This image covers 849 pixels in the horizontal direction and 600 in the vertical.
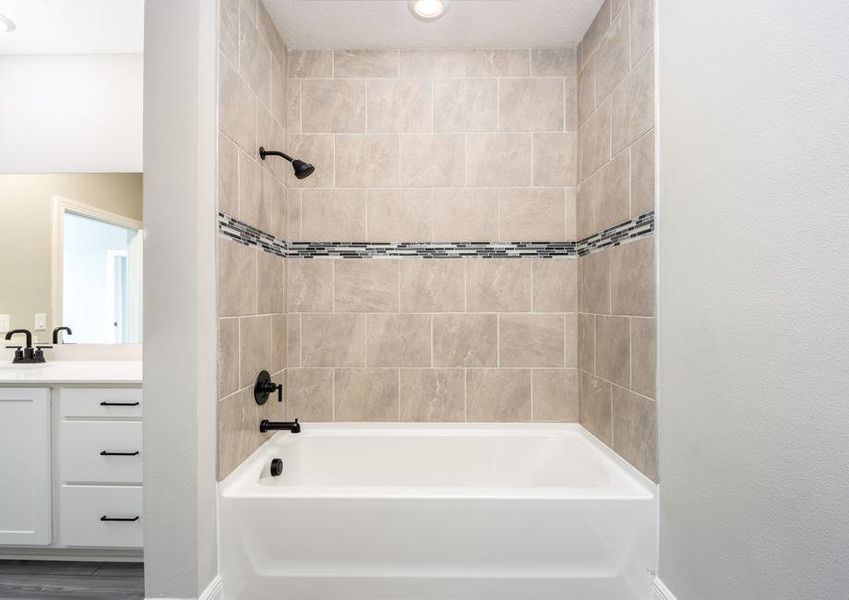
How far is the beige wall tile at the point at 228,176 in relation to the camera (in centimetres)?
159

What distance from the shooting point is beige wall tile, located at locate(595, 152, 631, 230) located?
1.79 metres

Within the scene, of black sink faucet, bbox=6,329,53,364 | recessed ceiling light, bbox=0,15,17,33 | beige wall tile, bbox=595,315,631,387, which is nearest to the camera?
beige wall tile, bbox=595,315,631,387

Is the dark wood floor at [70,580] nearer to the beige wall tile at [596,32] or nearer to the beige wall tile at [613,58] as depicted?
Answer: the beige wall tile at [613,58]

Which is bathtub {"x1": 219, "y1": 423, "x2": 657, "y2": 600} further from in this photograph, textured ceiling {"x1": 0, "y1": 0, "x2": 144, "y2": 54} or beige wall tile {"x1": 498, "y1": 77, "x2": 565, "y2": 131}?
textured ceiling {"x1": 0, "y1": 0, "x2": 144, "y2": 54}

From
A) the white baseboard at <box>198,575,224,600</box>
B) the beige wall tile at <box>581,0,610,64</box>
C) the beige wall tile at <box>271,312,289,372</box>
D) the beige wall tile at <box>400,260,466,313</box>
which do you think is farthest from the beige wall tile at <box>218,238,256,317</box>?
the beige wall tile at <box>581,0,610,64</box>

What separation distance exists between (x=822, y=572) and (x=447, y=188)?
1937 millimetres

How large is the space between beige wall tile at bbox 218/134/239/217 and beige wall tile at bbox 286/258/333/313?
2.18ft

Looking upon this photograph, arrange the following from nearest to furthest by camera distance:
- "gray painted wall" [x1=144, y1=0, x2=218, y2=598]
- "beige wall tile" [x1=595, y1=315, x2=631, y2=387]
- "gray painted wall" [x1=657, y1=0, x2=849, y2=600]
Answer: "gray painted wall" [x1=657, y1=0, x2=849, y2=600] < "gray painted wall" [x1=144, y1=0, x2=218, y2=598] < "beige wall tile" [x1=595, y1=315, x2=631, y2=387]

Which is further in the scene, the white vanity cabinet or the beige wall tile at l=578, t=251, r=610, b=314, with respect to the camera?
the white vanity cabinet

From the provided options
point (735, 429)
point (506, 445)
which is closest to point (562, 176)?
point (506, 445)

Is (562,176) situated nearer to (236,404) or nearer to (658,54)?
(658,54)

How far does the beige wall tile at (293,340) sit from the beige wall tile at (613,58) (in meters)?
1.77

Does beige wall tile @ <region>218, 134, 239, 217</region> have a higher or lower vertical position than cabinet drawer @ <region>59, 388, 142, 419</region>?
higher

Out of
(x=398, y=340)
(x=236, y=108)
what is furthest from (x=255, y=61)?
(x=398, y=340)
